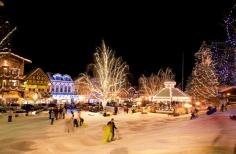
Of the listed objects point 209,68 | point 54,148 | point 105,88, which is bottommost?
point 54,148

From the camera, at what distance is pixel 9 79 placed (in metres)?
55.9

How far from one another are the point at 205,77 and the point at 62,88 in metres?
51.3

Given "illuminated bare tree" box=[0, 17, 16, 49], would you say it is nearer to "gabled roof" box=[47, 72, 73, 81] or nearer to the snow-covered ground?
the snow-covered ground

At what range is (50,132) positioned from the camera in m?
23.9

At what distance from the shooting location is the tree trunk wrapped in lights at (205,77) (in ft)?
157

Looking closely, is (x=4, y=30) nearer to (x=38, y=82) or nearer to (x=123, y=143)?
(x=123, y=143)

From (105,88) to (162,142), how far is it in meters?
26.6

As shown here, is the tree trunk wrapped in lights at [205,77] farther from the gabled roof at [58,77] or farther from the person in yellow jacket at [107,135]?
the gabled roof at [58,77]

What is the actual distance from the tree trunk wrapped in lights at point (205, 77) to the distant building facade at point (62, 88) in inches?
1778

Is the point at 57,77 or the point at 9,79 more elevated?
the point at 57,77

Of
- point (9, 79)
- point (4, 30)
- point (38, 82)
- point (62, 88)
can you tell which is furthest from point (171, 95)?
point (62, 88)

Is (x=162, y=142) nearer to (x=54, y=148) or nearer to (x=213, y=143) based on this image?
(x=213, y=143)

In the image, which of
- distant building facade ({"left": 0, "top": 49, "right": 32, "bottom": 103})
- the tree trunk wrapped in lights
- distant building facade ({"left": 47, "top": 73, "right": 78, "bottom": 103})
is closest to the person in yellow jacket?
the tree trunk wrapped in lights

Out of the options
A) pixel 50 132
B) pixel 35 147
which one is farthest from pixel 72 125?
pixel 35 147
